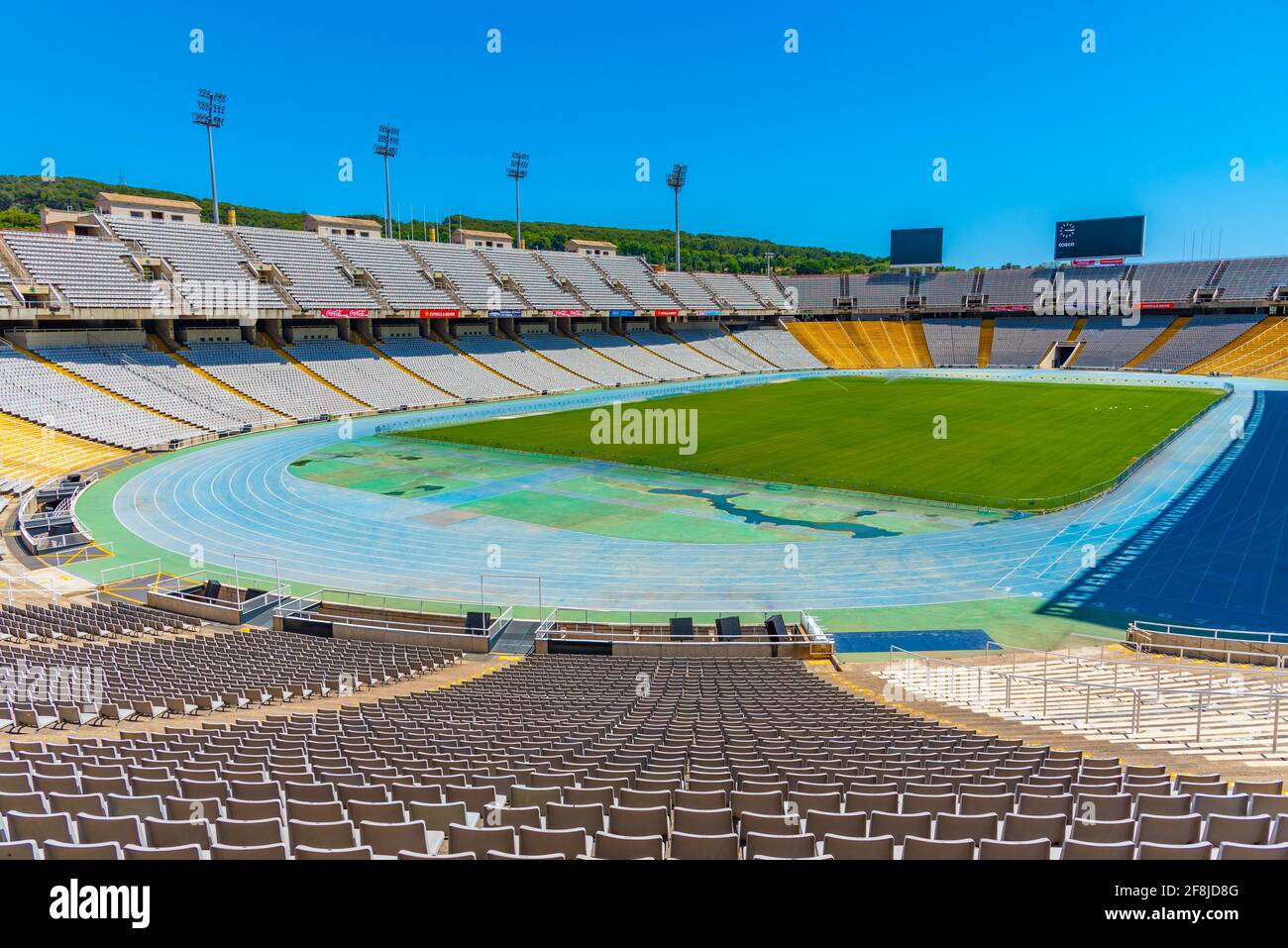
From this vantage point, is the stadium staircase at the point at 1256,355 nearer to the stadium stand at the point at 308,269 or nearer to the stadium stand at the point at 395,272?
the stadium stand at the point at 395,272

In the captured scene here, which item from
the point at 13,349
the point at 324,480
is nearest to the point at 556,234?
the point at 13,349

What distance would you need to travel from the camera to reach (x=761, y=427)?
55.2 m

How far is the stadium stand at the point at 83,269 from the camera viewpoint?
183 feet

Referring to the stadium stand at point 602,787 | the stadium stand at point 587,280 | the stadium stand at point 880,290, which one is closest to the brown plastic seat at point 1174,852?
the stadium stand at point 602,787

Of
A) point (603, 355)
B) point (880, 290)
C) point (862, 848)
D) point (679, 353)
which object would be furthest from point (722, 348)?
point (862, 848)

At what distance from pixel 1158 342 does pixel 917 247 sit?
34428 mm

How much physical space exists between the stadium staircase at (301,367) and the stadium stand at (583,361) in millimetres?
23366

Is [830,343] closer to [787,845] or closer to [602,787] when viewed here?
[602,787]

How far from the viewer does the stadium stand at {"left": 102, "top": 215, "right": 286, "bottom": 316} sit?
209 ft

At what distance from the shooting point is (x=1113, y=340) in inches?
4013

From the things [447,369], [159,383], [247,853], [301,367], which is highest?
[301,367]

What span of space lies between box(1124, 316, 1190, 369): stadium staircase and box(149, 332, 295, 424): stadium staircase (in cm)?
9100
